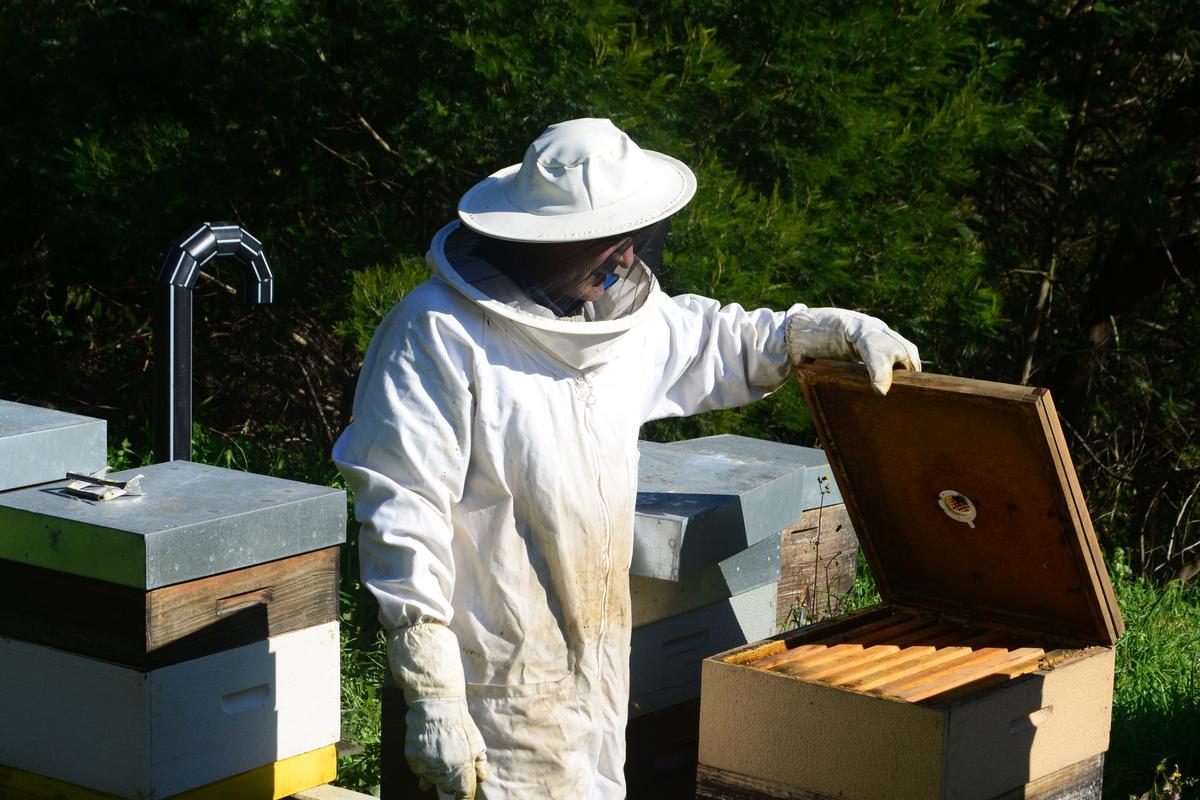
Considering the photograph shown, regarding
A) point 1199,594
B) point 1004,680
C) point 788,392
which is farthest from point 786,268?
point 1004,680

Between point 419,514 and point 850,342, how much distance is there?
1.02 m

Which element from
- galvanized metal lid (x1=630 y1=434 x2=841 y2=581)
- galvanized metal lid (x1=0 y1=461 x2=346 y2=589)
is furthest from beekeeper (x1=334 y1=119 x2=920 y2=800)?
galvanized metal lid (x1=0 y1=461 x2=346 y2=589)

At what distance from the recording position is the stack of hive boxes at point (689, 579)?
10.3 feet

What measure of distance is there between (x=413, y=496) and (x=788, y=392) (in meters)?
3.93

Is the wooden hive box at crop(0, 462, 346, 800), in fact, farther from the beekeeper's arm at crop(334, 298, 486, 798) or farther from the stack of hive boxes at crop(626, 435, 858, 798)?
the stack of hive boxes at crop(626, 435, 858, 798)

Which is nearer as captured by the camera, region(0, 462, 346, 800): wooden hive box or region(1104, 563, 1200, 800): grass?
region(0, 462, 346, 800): wooden hive box

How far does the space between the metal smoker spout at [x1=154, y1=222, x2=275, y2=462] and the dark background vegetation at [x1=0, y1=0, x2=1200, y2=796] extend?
5.61 ft

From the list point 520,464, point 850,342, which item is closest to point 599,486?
point 520,464

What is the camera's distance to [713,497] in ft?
10.8

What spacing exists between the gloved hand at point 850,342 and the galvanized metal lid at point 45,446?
5.74 feet

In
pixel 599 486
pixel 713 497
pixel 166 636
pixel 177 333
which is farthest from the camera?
pixel 177 333

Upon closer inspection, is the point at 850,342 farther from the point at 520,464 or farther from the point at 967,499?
the point at 520,464

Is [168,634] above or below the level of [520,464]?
below

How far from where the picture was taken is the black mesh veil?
2.55 meters
